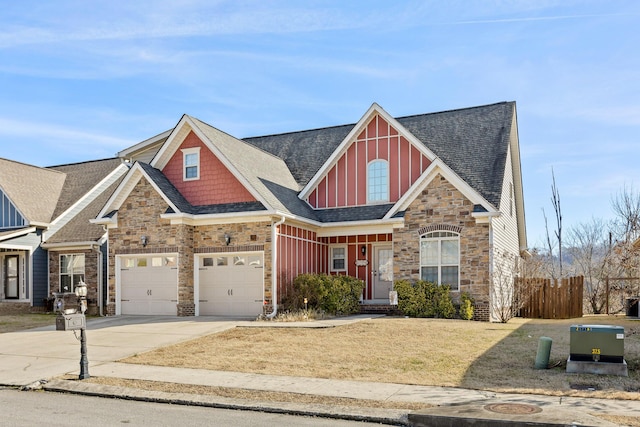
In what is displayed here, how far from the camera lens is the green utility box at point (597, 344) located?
11156mm

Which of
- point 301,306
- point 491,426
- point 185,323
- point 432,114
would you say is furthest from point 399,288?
point 491,426

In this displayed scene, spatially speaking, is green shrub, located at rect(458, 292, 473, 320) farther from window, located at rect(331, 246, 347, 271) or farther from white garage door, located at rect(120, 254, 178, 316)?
white garage door, located at rect(120, 254, 178, 316)

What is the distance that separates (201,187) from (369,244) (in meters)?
6.95

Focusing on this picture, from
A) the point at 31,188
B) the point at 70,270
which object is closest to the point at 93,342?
the point at 70,270

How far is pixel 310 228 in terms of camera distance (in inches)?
937

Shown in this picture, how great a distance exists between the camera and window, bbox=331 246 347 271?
2503cm

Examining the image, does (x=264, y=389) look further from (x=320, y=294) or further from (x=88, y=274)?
(x=88, y=274)

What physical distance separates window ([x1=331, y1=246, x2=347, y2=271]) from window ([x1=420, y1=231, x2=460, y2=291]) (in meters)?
4.26

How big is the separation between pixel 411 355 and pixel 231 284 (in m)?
10.1

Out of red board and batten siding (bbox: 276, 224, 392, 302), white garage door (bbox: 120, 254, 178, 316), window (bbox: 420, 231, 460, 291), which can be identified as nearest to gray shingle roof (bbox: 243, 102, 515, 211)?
window (bbox: 420, 231, 460, 291)

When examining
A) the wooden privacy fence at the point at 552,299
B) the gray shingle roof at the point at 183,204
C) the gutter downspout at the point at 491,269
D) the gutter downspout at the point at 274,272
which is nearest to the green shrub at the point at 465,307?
the gutter downspout at the point at 491,269

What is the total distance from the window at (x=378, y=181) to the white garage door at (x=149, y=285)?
8.01m

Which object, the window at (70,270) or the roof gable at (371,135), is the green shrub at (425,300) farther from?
the window at (70,270)

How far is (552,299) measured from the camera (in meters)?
24.1
